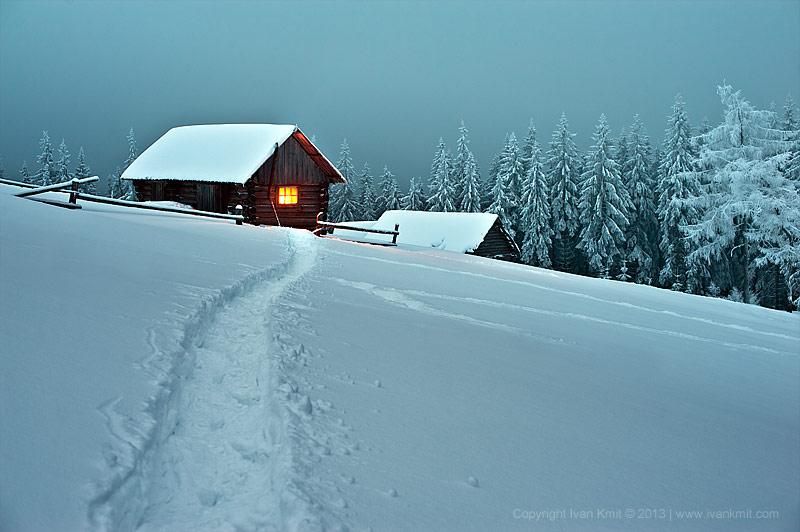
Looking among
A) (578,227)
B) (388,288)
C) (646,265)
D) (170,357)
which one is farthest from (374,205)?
(170,357)

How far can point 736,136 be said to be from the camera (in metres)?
28.1

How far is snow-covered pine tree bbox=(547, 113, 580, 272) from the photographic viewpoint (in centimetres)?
4844

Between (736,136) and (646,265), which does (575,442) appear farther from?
(646,265)

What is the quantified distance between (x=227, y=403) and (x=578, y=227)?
50.3 meters

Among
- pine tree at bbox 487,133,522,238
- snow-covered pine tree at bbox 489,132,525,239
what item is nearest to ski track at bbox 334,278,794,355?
pine tree at bbox 487,133,522,238

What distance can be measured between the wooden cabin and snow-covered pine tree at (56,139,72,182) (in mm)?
43504

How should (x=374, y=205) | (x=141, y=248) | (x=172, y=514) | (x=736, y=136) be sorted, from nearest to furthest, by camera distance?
1. (x=172, y=514)
2. (x=141, y=248)
3. (x=736, y=136)
4. (x=374, y=205)

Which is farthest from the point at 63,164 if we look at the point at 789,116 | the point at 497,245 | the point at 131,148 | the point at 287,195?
the point at 789,116

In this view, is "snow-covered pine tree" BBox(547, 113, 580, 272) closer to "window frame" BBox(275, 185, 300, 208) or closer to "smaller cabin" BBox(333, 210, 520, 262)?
"smaller cabin" BBox(333, 210, 520, 262)

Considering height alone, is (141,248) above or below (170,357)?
above

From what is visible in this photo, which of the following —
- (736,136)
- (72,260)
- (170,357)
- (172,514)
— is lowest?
(172,514)

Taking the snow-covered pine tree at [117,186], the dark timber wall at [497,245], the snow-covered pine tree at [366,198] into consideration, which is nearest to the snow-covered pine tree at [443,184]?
the snow-covered pine tree at [366,198]

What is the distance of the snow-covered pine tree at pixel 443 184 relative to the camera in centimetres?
5281

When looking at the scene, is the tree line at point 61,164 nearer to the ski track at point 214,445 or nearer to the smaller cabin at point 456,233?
the smaller cabin at point 456,233
